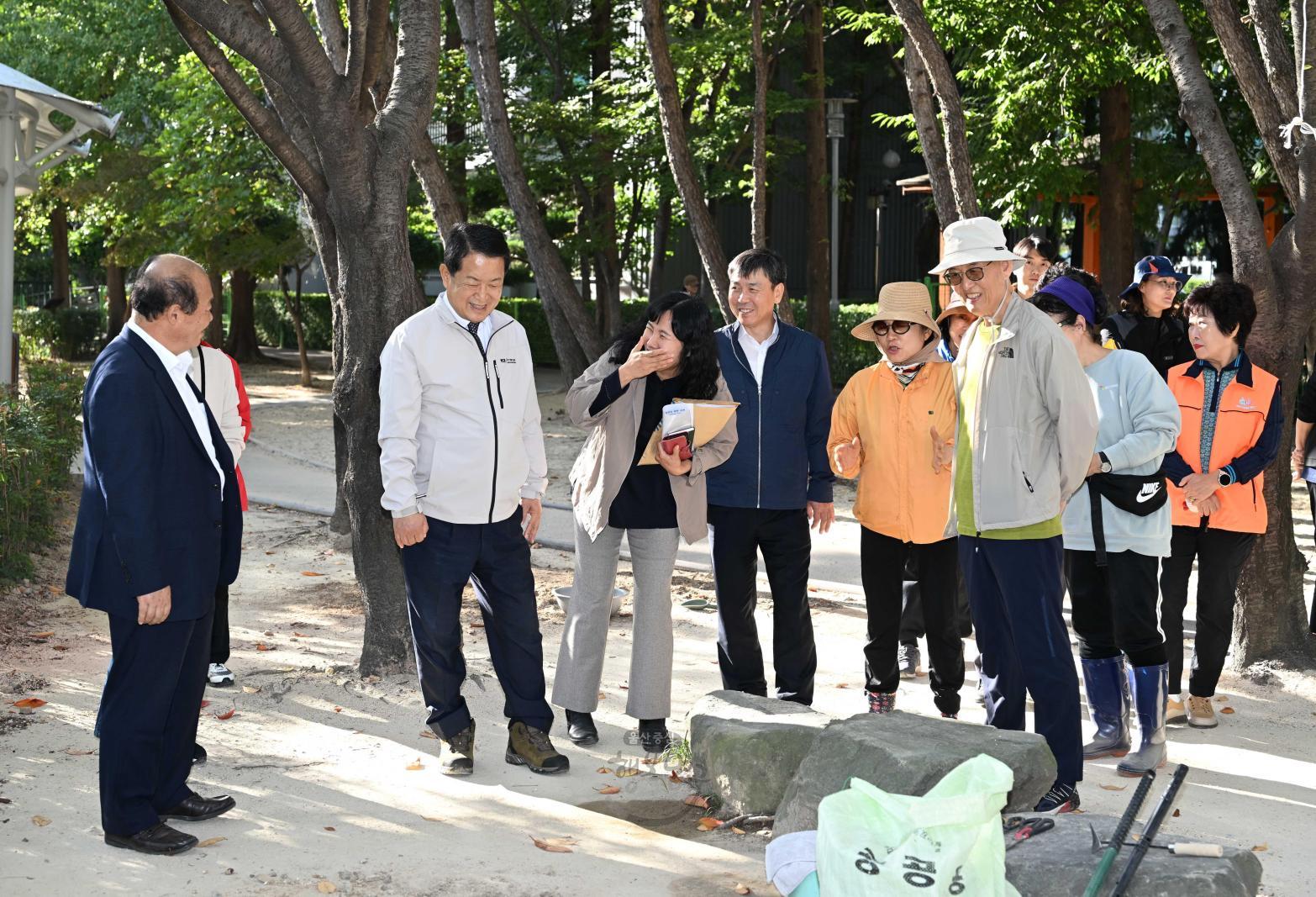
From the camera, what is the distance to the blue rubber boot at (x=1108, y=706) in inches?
228

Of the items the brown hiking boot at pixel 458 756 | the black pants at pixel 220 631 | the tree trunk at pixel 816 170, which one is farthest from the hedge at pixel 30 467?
the tree trunk at pixel 816 170

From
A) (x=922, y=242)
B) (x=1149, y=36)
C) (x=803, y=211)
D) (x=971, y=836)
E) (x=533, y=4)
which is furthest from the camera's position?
(x=803, y=211)

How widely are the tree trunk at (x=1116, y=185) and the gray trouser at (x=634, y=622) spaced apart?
1168cm

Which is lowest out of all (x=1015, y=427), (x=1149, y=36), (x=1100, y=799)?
(x=1100, y=799)

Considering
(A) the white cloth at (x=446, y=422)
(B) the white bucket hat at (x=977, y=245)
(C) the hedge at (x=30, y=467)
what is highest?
(B) the white bucket hat at (x=977, y=245)

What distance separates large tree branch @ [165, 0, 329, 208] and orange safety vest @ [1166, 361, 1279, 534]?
14.1 ft

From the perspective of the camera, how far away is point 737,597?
5871 millimetres

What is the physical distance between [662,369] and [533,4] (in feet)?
55.4

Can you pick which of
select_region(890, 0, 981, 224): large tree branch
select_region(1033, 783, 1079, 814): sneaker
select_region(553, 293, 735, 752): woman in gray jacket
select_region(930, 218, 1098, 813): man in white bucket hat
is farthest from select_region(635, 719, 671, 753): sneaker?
select_region(890, 0, 981, 224): large tree branch

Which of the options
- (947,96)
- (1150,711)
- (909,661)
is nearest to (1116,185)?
(947,96)

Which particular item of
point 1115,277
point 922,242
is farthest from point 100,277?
point 1115,277

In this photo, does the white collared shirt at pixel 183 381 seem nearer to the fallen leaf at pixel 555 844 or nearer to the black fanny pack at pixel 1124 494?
the fallen leaf at pixel 555 844

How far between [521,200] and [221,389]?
23.8 feet

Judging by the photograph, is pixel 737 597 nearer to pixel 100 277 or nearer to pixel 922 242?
pixel 922 242
